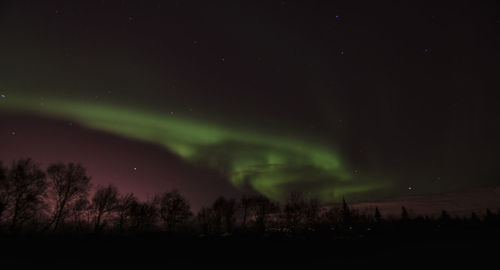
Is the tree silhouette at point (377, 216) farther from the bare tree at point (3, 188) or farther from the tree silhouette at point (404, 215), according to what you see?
the bare tree at point (3, 188)

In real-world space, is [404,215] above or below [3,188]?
below

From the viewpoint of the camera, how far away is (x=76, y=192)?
41.4 metres

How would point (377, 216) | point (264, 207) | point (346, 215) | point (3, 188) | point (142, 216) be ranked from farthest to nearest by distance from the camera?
point (377, 216), point (346, 215), point (264, 207), point (142, 216), point (3, 188)

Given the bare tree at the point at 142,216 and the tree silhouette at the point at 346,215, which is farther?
Result: the tree silhouette at the point at 346,215

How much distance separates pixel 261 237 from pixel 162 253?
50.2ft

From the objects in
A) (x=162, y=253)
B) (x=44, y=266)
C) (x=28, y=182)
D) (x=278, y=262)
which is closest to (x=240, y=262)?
(x=278, y=262)

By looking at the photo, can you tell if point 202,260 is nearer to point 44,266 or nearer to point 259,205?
point 44,266

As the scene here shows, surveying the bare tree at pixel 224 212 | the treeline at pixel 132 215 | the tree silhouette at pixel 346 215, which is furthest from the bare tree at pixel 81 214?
the tree silhouette at pixel 346 215

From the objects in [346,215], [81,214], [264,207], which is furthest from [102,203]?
[346,215]

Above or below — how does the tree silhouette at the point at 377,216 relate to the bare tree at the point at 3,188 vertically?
below

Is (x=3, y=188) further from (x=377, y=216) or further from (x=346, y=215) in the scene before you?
(x=377, y=216)

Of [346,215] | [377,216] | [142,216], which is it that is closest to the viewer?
[142,216]

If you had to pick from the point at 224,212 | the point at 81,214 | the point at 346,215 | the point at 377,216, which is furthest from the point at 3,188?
the point at 377,216

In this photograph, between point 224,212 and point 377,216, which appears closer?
point 224,212
